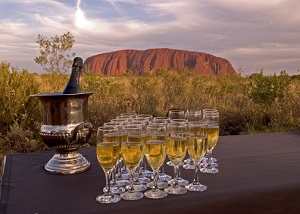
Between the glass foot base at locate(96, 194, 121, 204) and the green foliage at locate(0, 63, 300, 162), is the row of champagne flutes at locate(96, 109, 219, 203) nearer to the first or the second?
the glass foot base at locate(96, 194, 121, 204)

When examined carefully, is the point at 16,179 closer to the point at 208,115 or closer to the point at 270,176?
the point at 208,115

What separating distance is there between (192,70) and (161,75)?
1.10 meters

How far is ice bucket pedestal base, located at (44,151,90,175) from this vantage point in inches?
73.4

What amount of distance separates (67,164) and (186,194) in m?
0.70

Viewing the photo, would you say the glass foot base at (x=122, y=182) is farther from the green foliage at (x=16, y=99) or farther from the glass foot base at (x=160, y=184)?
the green foliage at (x=16, y=99)

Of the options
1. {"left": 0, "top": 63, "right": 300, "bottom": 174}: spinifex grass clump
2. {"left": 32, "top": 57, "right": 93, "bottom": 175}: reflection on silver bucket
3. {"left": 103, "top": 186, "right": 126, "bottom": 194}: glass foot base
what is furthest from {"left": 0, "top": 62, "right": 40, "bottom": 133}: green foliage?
{"left": 103, "top": 186, "right": 126, "bottom": 194}: glass foot base

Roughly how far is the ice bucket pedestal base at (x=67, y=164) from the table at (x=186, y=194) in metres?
0.03

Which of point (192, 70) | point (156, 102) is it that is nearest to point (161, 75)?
point (192, 70)

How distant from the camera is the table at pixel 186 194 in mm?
1418

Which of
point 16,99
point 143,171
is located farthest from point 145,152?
point 16,99

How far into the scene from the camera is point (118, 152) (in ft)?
4.97

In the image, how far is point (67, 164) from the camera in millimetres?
1881

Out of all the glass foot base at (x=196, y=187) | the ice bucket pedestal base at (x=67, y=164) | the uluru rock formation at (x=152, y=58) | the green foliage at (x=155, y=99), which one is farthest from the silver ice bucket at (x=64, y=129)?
the uluru rock formation at (x=152, y=58)

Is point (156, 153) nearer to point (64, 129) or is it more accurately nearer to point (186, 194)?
point (186, 194)
